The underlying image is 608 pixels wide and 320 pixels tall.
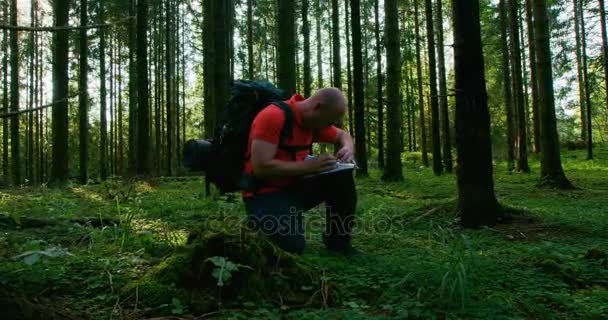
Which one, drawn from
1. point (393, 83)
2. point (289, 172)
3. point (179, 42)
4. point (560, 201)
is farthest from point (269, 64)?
point (289, 172)

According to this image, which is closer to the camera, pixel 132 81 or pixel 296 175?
pixel 296 175

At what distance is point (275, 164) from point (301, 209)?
0.61m

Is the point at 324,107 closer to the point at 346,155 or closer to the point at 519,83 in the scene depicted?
the point at 346,155

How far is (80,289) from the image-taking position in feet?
9.47

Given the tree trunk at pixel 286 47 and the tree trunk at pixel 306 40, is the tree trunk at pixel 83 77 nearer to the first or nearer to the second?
the tree trunk at pixel 306 40

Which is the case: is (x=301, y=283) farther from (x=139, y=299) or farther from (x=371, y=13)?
(x=371, y=13)

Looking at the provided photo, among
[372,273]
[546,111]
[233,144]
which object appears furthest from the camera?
[546,111]

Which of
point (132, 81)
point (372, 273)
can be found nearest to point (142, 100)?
point (132, 81)

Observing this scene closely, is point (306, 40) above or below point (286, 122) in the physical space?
above

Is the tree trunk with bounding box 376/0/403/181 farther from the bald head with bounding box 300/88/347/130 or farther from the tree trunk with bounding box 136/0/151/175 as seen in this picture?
the bald head with bounding box 300/88/347/130

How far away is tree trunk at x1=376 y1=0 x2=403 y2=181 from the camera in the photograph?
13859mm

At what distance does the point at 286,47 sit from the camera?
877 centimetres

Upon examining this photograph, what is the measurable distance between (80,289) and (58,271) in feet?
0.78

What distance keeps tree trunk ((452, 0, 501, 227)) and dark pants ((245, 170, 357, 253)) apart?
6.14ft
